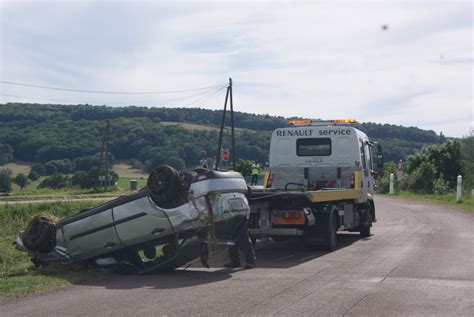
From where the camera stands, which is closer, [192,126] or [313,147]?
[313,147]

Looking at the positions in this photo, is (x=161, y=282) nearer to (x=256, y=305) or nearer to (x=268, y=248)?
(x=256, y=305)

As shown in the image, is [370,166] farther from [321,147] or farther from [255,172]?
[255,172]

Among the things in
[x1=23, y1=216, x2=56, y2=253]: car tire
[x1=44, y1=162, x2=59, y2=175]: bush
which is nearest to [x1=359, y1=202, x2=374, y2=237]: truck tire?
[x1=23, y1=216, x2=56, y2=253]: car tire

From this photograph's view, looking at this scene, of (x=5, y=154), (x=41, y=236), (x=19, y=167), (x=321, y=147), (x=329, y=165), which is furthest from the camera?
(x=5, y=154)

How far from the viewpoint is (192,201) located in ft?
34.8

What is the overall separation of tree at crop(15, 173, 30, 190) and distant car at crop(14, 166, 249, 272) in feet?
169

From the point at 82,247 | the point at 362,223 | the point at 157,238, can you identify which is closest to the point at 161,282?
the point at 157,238

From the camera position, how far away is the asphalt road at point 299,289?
797 centimetres

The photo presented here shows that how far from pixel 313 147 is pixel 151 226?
7214 millimetres

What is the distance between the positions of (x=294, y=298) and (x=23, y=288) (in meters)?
3.78

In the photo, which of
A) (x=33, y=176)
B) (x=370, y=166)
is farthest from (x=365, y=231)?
(x=33, y=176)

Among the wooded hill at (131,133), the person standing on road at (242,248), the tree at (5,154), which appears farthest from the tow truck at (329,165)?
the tree at (5,154)

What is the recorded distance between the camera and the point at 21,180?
2432 inches

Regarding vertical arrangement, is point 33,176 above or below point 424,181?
below
